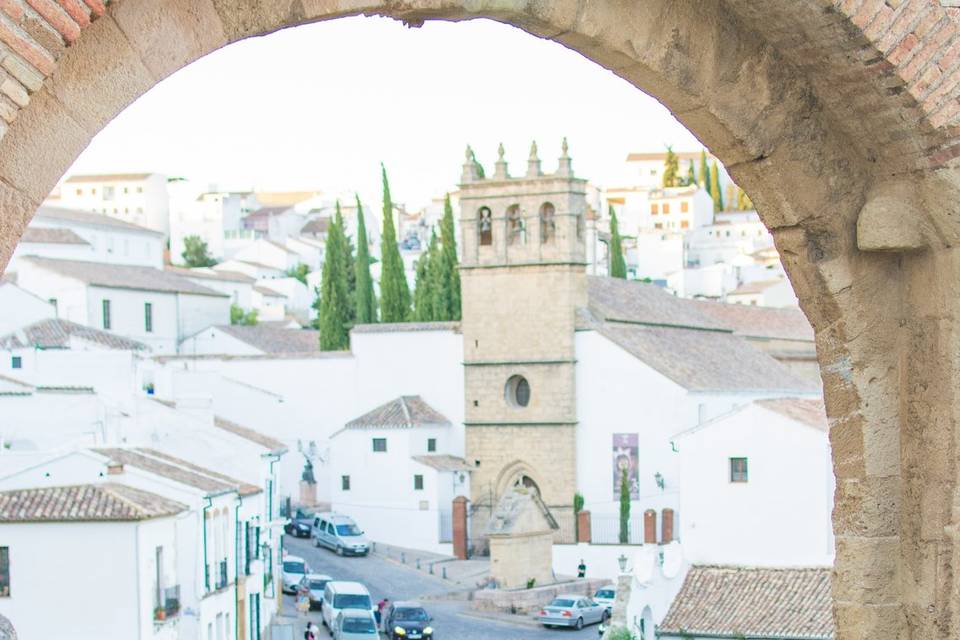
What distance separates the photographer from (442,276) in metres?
44.7

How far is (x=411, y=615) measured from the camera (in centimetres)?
2634

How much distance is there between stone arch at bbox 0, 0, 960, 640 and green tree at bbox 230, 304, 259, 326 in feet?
174

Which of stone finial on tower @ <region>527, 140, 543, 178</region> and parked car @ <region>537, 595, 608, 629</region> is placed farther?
stone finial on tower @ <region>527, 140, 543, 178</region>

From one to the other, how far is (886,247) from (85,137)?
206 cm

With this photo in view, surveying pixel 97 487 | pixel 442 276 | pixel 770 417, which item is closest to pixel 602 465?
pixel 442 276

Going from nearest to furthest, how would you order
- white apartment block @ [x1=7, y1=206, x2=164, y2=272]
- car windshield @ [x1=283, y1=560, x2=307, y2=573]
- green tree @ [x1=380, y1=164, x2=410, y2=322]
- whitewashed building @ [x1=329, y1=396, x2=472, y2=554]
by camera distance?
car windshield @ [x1=283, y1=560, x2=307, y2=573] → whitewashed building @ [x1=329, y1=396, x2=472, y2=554] → green tree @ [x1=380, y1=164, x2=410, y2=322] → white apartment block @ [x1=7, y1=206, x2=164, y2=272]

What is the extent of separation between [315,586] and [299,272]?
45.9 m

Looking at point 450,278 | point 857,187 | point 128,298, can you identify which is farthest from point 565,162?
point 857,187

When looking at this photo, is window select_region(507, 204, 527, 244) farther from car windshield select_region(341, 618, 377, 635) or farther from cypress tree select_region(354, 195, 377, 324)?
car windshield select_region(341, 618, 377, 635)

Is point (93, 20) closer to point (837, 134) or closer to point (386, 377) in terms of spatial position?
point (837, 134)

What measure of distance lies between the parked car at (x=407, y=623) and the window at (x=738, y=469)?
17.1 feet

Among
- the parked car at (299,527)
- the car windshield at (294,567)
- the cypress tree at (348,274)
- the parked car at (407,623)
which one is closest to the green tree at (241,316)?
the cypress tree at (348,274)

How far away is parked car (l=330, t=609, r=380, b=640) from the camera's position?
80.8 ft

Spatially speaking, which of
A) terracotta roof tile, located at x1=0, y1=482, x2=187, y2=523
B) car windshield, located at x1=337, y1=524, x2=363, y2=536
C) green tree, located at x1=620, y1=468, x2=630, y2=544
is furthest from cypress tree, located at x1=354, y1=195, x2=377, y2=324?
terracotta roof tile, located at x1=0, y1=482, x2=187, y2=523
